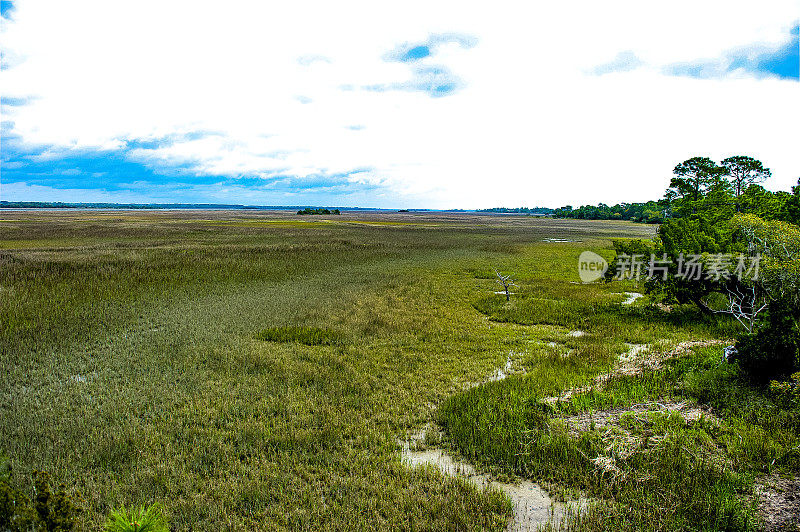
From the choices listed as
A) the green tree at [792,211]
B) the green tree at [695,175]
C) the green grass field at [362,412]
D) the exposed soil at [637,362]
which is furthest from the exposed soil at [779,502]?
the green tree at [695,175]

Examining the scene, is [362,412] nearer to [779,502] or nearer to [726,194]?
[779,502]

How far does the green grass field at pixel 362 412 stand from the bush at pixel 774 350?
1.55 ft

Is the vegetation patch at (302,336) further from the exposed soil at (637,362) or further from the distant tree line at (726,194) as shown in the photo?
the distant tree line at (726,194)

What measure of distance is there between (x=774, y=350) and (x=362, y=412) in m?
8.84

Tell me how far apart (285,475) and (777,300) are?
11953mm

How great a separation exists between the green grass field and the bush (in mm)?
472

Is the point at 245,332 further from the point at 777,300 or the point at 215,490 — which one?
the point at 777,300

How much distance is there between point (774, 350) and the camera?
343 inches

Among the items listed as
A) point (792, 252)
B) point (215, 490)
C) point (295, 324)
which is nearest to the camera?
point (215, 490)

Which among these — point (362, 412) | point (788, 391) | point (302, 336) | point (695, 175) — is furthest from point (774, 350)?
point (695, 175)

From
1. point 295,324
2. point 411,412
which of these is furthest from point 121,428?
point 295,324

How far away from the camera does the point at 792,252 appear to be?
1116 centimetres

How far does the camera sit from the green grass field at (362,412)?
19.0 feet

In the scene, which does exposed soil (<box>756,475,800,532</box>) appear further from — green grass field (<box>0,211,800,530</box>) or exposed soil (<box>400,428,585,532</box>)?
exposed soil (<box>400,428,585,532</box>)
